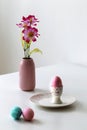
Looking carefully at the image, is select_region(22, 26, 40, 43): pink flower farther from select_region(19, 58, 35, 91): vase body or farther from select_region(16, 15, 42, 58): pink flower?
select_region(19, 58, 35, 91): vase body

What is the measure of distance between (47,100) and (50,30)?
1.14 metres

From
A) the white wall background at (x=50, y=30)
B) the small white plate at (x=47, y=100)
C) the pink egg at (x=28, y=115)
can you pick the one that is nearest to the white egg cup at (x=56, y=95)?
the small white plate at (x=47, y=100)

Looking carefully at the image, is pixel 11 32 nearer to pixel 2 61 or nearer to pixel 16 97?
pixel 2 61

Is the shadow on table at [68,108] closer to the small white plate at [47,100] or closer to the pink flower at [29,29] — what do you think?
the small white plate at [47,100]

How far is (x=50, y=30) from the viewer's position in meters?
2.40

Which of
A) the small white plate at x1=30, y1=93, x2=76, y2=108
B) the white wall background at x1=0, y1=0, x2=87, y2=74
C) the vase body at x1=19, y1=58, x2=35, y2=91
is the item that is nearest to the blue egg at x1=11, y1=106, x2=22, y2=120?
the small white plate at x1=30, y1=93, x2=76, y2=108

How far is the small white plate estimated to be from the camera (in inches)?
50.1

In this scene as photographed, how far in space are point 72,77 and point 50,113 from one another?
65cm

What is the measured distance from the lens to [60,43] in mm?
2354

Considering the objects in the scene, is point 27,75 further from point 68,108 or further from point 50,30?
point 50,30

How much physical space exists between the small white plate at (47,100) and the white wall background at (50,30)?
88 centimetres

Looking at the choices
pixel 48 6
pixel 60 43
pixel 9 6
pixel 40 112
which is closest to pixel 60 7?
pixel 48 6

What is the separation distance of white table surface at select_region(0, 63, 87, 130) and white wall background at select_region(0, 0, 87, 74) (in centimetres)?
33

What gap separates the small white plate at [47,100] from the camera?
1.27m
